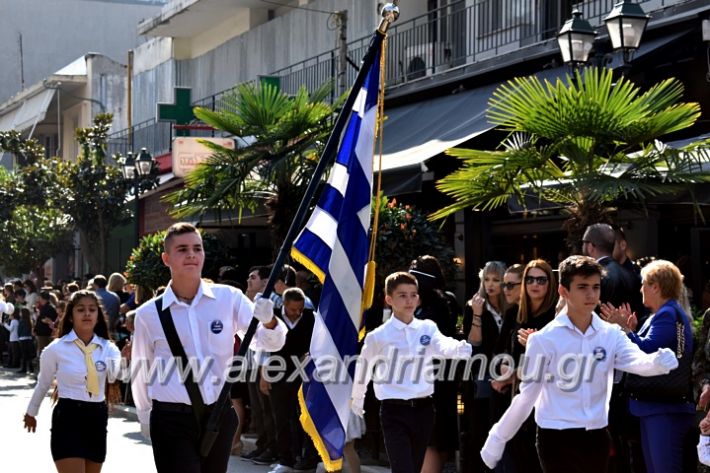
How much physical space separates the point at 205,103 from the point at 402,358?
78.6 ft

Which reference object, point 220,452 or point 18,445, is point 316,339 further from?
point 18,445

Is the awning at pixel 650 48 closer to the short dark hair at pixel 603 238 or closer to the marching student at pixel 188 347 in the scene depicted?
the short dark hair at pixel 603 238

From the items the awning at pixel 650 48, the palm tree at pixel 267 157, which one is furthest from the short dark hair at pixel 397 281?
the palm tree at pixel 267 157

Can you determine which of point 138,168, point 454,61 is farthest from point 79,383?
point 138,168

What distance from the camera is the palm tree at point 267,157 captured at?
16.3 meters

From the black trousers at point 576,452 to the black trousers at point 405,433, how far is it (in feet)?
7.80

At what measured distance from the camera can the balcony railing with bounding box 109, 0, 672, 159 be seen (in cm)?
1844

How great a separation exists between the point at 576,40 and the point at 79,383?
6562mm

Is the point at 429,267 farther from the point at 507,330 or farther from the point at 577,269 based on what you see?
the point at 577,269

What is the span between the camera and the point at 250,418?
1547 cm

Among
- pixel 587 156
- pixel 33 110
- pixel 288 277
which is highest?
pixel 33 110

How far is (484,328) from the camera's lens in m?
→ 10.3

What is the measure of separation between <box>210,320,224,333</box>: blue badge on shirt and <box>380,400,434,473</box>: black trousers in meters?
2.71

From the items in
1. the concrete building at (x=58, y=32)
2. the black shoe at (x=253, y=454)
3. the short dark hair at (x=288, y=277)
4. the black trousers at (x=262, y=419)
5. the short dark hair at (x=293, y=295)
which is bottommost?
the black shoe at (x=253, y=454)
